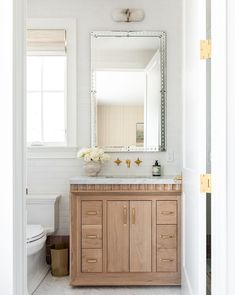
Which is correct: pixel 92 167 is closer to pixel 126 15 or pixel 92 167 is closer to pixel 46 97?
pixel 46 97

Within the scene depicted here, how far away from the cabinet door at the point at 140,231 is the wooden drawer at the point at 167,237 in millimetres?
97

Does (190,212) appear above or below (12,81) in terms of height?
below

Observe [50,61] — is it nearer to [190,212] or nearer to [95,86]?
[95,86]

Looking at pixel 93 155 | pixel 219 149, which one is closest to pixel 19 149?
pixel 219 149

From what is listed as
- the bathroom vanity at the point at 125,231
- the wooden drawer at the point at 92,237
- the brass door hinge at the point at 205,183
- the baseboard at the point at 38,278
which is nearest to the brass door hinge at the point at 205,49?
the brass door hinge at the point at 205,183

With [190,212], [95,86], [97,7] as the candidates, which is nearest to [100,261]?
[190,212]

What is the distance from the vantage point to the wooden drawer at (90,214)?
3.07 metres

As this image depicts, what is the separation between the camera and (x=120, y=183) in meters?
3.05

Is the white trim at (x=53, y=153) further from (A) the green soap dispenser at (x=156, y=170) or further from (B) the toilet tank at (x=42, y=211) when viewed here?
(A) the green soap dispenser at (x=156, y=170)

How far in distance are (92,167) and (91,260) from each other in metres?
0.87

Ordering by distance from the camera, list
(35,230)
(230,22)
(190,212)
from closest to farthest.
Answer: (230,22)
(190,212)
(35,230)
